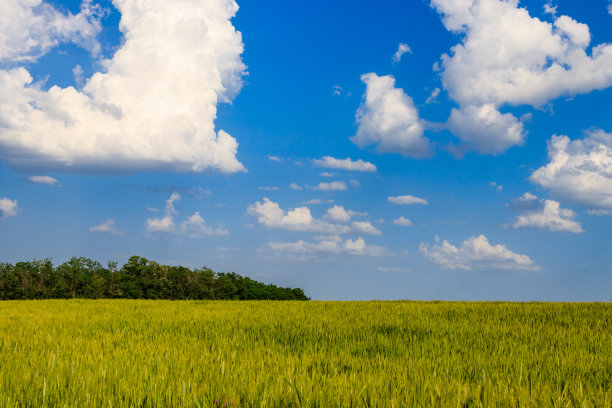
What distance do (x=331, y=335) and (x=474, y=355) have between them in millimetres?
2329

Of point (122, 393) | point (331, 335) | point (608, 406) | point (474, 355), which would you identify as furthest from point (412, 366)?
point (122, 393)

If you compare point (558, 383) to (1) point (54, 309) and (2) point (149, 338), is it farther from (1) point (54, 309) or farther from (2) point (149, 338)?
(1) point (54, 309)

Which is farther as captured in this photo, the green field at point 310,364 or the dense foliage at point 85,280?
the dense foliage at point 85,280

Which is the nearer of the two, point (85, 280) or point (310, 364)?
point (310, 364)

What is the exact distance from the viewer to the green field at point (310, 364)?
3438 mm

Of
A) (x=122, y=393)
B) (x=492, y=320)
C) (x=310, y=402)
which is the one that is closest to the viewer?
(x=310, y=402)

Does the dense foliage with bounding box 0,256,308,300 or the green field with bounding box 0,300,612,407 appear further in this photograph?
the dense foliage with bounding box 0,256,308,300

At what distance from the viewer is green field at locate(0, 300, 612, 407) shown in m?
3.44

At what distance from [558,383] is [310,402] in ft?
8.53

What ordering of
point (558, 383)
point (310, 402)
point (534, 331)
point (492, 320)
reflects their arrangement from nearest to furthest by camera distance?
point (310, 402)
point (558, 383)
point (534, 331)
point (492, 320)

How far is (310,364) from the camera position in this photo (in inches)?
185

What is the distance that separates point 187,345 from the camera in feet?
19.8

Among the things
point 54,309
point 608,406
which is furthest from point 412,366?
point 54,309

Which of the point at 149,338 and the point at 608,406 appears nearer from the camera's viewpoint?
the point at 608,406
